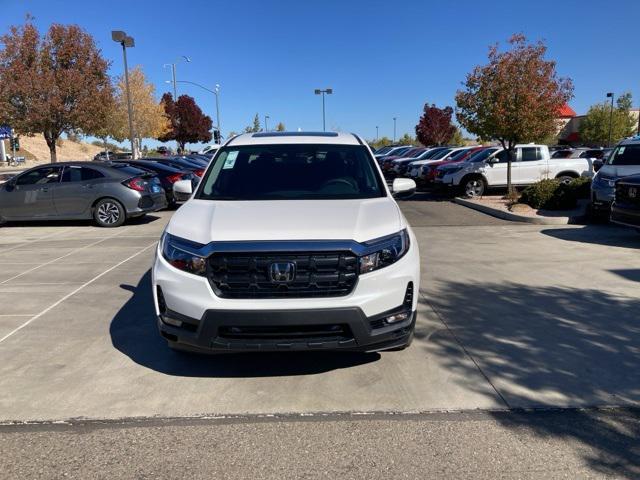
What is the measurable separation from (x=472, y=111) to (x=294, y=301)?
14.5 m

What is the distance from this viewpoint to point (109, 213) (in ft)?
40.4

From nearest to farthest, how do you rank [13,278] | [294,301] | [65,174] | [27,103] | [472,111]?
[294,301]
[13,278]
[65,174]
[472,111]
[27,103]

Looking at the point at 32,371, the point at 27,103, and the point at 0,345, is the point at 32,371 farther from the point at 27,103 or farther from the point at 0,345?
the point at 27,103

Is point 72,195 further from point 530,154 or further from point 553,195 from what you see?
point 530,154

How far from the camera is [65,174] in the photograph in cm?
1228

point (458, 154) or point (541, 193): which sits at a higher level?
point (458, 154)

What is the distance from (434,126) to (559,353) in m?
52.9

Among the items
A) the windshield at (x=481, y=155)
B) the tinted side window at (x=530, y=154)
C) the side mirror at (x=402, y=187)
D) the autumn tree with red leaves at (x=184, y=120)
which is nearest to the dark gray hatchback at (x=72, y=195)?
the side mirror at (x=402, y=187)

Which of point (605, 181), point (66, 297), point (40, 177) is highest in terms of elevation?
point (40, 177)

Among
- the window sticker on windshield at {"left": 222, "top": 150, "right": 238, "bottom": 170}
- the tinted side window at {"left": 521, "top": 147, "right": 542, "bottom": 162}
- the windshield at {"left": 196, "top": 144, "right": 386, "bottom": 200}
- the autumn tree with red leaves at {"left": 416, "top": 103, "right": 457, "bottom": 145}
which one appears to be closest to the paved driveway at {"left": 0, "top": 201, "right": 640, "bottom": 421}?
the windshield at {"left": 196, "top": 144, "right": 386, "bottom": 200}

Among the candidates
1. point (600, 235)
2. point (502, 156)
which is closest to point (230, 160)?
point (600, 235)

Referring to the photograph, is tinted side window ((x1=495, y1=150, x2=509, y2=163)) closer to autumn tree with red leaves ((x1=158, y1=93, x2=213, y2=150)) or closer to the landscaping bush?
the landscaping bush

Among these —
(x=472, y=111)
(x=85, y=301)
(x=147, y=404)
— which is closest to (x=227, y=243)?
(x=147, y=404)

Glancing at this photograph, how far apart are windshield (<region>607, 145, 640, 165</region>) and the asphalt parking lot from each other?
5016mm
